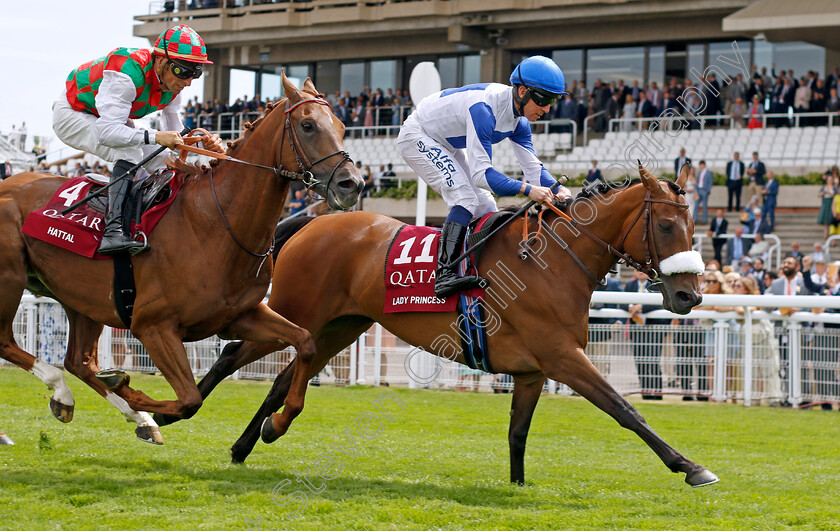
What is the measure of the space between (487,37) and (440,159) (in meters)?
21.5

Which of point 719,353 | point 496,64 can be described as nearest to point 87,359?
point 719,353

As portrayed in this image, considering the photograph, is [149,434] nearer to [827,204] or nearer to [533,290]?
[533,290]

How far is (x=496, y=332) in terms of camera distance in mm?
5203

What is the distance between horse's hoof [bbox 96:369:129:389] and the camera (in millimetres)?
5094

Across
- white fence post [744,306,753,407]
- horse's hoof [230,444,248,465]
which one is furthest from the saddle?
white fence post [744,306,753,407]

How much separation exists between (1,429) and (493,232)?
3.56m

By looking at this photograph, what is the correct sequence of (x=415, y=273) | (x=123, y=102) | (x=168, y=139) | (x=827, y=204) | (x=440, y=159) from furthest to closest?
(x=827, y=204) → (x=440, y=159) → (x=415, y=273) → (x=123, y=102) → (x=168, y=139)

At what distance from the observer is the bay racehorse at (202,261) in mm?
4789

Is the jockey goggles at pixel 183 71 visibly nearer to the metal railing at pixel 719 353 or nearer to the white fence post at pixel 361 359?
the metal railing at pixel 719 353

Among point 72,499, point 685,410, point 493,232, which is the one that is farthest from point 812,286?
point 72,499

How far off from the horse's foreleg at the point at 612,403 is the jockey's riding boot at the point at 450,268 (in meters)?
0.60

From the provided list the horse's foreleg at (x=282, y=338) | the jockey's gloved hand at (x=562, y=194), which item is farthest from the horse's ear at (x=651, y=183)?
the horse's foreleg at (x=282, y=338)

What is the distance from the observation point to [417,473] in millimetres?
5531

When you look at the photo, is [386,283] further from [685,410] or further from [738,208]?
[738,208]
